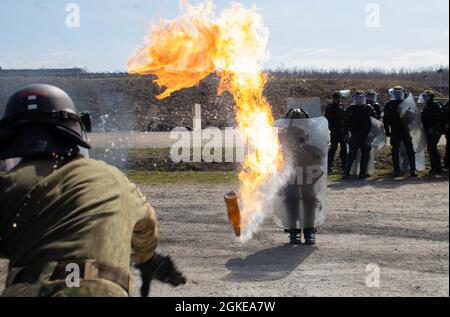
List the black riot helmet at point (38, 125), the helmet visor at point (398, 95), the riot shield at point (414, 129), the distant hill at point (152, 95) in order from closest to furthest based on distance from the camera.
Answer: the black riot helmet at point (38, 125) < the riot shield at point (414, 129) < the helmet visor at point (398, 95) < the distant hill at point (152, 95)

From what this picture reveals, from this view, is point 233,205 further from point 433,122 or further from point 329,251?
point 433,122

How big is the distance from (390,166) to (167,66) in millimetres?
9432

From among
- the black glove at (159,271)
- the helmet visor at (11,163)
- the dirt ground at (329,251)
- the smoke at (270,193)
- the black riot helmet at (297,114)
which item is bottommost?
the dirt ground at (329,251)

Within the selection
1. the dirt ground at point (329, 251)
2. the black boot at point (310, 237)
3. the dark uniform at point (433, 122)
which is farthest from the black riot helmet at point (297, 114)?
the dark uniform at point (433, 122)

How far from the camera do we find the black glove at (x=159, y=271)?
10.2 ft

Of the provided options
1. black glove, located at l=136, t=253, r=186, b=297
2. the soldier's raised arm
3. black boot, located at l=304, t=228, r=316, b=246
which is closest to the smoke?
black boot, located at l=304, t=228, r=316, b=246

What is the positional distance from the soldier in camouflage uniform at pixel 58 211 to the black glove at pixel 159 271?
1.59 ft

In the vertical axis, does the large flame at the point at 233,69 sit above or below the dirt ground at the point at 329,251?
above

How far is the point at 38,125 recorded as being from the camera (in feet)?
8.62

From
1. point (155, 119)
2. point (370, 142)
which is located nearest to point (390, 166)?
point (370, 142)

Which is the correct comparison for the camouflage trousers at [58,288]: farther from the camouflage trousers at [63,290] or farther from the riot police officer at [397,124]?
the riot police officer at [397,124]

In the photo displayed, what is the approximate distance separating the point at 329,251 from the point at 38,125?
19.0ft

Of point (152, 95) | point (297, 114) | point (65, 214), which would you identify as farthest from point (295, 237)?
point (152, 95)
